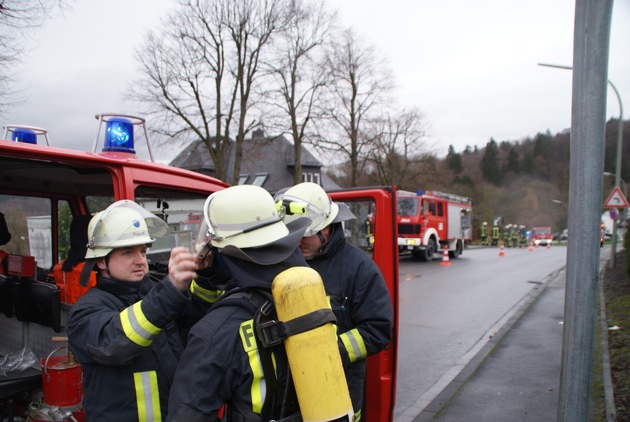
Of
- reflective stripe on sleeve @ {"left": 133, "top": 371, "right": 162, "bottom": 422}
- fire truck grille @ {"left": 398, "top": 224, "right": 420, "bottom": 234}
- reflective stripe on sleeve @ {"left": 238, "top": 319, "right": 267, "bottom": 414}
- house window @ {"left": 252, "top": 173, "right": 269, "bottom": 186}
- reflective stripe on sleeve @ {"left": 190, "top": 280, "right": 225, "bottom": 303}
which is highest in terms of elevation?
house window @ {"left": 252, "top": 173, "right": 269, "bottom": 186}

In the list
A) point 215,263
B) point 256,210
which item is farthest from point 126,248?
point 256,210

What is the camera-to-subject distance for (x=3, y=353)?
3.63m

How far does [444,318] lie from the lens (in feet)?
30.8

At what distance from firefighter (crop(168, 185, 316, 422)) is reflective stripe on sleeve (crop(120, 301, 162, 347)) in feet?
1.08

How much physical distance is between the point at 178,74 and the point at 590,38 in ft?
59.8

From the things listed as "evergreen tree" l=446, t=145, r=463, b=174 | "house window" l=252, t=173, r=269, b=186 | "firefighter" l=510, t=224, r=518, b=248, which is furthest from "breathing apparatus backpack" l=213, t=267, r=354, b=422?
"evergreen tree" l=446, t=145, r=463, b=174

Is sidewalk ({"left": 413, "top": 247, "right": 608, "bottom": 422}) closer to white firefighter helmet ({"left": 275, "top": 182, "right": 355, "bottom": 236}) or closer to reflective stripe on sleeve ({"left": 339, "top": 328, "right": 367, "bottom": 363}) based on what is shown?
reflective stripe on sleeve ({"left": 339, "top": 328, "right": 367, "bottom": 363})

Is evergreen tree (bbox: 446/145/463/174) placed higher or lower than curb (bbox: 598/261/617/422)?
higher

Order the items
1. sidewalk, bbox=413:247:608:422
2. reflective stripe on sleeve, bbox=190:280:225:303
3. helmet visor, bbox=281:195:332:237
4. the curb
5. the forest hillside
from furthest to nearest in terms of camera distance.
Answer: the forest hillside → sidewalk, bbox=413:247:608:422 → the curb → helmet visor, bbox=281:195:332:237 → reflective stripe on sleeve, bbox=190:280:225:303

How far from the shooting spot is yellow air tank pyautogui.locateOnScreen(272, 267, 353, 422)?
4.63 ft

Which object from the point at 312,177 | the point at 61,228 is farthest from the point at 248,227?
the point at 312,177

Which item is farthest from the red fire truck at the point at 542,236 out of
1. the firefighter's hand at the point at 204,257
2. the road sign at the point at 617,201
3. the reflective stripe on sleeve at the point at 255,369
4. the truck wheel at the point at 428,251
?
the reflective stripe on sleeve at the point at 255,369

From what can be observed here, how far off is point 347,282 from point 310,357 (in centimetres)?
123

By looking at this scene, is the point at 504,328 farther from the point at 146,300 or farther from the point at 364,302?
the point at 146,300
